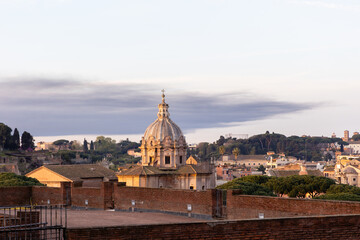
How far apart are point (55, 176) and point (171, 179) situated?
56.4 feet

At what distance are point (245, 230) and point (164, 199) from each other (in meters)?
16.0

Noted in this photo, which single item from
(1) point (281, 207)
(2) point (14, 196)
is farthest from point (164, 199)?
(2) point (14, 196)

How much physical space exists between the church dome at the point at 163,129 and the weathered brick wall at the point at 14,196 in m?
40.7

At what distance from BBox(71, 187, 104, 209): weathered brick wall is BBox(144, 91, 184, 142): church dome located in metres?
43.6

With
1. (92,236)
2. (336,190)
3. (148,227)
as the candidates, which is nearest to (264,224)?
(148,227)

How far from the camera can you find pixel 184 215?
30.4 m

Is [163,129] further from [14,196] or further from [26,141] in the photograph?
[26,141]

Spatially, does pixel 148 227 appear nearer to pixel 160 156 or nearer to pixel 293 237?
pixel 293 237

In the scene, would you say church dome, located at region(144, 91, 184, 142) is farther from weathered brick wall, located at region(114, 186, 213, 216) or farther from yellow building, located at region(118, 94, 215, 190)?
weathered brick wall, located at region(114, 186, 213, 216)

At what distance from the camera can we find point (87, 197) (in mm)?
37156

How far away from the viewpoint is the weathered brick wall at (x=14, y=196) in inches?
1594

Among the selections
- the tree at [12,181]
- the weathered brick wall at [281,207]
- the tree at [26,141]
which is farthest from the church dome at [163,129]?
the tree at [26,141]

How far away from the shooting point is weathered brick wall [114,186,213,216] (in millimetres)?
29188

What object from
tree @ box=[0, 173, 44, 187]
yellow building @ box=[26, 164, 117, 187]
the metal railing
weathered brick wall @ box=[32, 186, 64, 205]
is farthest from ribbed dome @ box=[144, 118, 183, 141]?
the metal railing
